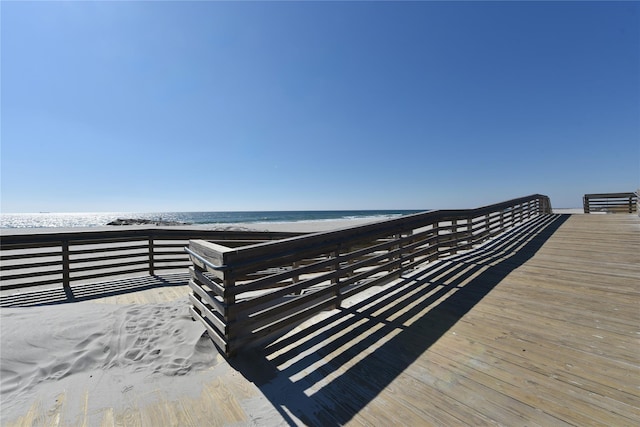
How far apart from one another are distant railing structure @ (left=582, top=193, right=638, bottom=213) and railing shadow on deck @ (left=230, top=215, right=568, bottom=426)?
1606 centimetres

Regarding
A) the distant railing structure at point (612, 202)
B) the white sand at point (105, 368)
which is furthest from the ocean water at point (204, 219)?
the white sand at point (105, 368)

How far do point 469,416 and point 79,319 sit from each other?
13.7 ft

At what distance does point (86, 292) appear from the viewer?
5.32m

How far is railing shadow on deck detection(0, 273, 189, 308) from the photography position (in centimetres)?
479

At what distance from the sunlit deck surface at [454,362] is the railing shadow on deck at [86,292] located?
409 centimetres

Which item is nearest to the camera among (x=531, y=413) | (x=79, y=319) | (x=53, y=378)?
(x=531, y=413)

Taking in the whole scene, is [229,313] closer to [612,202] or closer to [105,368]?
[105,368]

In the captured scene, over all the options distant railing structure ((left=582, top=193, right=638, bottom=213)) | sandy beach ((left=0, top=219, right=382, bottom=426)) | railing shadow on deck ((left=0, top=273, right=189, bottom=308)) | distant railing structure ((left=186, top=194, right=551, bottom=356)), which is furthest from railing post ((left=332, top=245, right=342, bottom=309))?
distant railing structure ((left=582, top=193, right=638, bottom=213))

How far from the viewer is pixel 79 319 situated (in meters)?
3.23

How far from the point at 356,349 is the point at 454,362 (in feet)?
2.95

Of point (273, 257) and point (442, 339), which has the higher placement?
point (273, 257)

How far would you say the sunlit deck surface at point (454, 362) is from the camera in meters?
1.90

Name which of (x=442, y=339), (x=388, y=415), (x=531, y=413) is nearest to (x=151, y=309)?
(x=388, y=415)

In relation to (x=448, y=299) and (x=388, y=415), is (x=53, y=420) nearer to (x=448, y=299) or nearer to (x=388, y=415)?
(x=388, y=415)
